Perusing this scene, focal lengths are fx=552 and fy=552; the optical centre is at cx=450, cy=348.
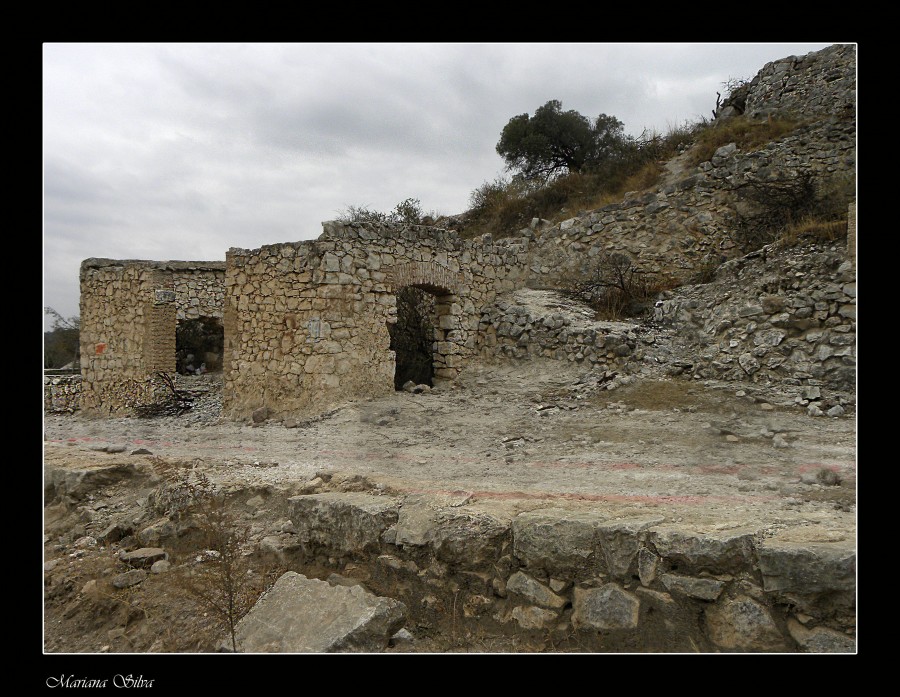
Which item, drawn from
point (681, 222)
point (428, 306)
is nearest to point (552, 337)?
point (428, 306)

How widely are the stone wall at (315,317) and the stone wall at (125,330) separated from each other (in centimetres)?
283

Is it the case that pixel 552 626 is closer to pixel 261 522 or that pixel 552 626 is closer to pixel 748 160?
pixel 261 522

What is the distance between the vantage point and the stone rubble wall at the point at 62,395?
38.8 feet

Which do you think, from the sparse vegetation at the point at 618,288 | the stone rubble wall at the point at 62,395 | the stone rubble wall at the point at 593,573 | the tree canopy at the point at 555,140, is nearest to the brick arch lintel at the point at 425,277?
the sparse vegetation at the point at 618,288

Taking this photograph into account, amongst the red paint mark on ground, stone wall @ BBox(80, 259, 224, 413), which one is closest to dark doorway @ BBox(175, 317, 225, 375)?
stone wall @ BBox(80, 259, 224, 413)

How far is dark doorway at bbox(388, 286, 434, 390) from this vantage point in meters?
10.3

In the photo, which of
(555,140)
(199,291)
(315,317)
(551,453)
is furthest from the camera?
(555,140)

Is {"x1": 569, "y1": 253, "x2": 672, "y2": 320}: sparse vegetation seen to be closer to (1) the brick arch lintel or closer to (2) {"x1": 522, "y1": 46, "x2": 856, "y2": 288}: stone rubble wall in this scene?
(2) {"x1": 522, "y1": 46, "x2": 856, "y2": 288}: stone rubble wall

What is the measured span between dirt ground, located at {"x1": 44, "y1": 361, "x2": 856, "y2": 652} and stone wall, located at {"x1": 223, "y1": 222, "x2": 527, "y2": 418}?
53 cm

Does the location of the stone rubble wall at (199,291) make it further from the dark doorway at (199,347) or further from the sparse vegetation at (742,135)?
the sparse vegetation at (742,135)

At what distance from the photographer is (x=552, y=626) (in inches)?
125

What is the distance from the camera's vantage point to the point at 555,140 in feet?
69.8

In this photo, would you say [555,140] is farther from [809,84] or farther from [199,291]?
[199,291]

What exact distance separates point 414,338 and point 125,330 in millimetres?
5645
